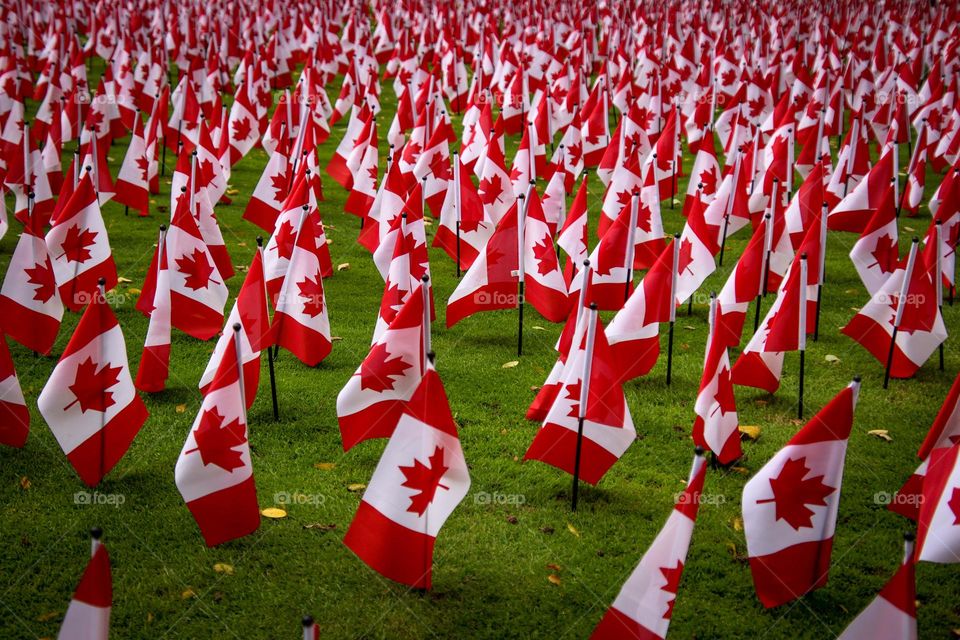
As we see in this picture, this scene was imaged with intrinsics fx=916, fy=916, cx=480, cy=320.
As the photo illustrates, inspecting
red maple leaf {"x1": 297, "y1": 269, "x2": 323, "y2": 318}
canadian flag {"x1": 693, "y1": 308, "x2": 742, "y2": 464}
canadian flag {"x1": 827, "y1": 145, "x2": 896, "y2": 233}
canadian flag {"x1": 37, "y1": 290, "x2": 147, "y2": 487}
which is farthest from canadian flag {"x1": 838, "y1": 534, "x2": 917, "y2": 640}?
canadian flag {"x1": 827, "y1": 145, "x2": 896, "y2": 233}

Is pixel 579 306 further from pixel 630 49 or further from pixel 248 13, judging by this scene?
pixel 248 13

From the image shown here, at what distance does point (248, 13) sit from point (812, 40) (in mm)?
15035

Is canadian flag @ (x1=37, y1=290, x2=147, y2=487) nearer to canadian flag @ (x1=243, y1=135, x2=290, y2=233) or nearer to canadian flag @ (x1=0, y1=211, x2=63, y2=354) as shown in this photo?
canadian flag @ (x1=0, y1=211, x2=63, y2=354)

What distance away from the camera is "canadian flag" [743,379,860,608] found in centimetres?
509

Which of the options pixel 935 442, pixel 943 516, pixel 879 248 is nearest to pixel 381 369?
pixel 943 516

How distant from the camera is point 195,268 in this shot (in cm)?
809

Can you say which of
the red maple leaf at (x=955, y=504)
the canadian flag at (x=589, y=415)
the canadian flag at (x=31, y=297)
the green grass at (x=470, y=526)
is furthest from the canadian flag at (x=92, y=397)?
the red maple leaf at (x=955, y=504)

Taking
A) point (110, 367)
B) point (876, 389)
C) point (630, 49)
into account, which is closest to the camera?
point (110, 367)

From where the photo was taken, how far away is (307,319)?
7629 millimetres

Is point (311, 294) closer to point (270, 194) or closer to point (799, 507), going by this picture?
point (270, 194)

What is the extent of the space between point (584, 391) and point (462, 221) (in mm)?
4791

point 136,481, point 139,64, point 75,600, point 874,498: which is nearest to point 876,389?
point 874,498

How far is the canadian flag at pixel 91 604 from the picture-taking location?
367 centimetres

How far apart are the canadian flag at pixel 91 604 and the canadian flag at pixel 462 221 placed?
701 centimetres
